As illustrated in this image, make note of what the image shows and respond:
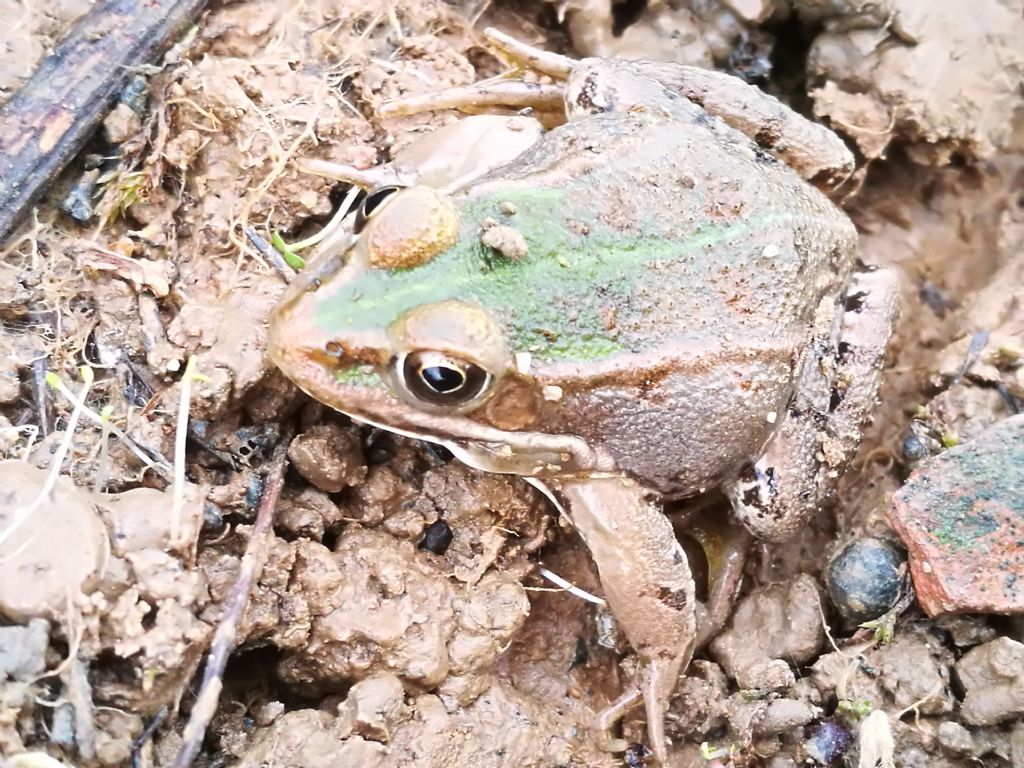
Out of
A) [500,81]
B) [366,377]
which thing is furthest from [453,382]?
[500,81]

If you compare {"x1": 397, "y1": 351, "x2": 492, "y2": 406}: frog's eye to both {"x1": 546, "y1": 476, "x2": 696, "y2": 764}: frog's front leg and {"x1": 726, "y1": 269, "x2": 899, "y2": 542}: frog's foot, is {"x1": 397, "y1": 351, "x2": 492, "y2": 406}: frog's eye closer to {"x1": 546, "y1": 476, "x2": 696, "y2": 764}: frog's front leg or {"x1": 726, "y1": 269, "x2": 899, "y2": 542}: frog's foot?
{"x1": 546, "y1": 476, "x2": 696, "y2": 764}: frog's front leg

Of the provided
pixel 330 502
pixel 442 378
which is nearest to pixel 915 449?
pixel 442 378

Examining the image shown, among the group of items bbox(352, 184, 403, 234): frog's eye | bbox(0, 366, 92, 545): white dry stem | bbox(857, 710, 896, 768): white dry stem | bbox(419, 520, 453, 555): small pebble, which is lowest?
bbox(857, 710, 896, 768): white dry stem

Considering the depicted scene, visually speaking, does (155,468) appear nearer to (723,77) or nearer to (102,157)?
(102,157)

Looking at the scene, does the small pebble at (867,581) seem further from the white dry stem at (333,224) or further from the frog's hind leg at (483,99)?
the white dry stem at (333,224)

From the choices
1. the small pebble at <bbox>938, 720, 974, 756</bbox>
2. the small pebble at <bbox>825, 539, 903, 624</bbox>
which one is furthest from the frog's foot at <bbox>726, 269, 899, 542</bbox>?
the small pebble at <bbox>938, 720, 974, 756</bbox>

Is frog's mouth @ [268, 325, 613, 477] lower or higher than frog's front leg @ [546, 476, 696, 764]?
higher

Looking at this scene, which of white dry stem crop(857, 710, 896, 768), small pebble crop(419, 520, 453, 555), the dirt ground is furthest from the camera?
small pebble crop(419, 520, 453, 555)
